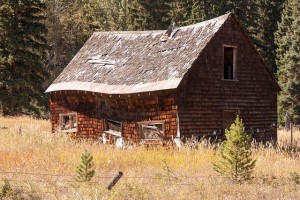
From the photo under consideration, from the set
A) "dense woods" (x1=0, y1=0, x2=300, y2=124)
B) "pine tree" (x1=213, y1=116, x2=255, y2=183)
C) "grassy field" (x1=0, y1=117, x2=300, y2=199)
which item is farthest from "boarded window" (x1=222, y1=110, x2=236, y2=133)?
"dense woods" (x1=0, y1=0, x2=300, y2=124)

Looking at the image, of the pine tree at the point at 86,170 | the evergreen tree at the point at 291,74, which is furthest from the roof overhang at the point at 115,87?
the evergreen tree at the point at 291,74

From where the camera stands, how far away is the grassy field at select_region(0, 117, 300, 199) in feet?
31.0

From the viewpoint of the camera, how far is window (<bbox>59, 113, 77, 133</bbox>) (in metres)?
21.6


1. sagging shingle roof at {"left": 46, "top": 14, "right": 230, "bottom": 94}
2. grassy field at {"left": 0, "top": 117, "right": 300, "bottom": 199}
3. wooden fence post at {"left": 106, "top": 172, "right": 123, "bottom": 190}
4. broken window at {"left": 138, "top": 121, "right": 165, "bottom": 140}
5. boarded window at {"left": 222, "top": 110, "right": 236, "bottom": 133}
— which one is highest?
sagging shingle roof at {"left": 46, "top": 14, "right": 230, "bottom": 94}

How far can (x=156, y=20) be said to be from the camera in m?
48.8

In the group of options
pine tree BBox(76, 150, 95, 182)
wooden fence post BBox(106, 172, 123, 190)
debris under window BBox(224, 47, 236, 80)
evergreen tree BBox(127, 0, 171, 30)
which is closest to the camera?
wooden fence post BBox(106, 172, 123, 190)

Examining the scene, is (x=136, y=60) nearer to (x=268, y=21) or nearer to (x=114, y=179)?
(x=114, y=179)

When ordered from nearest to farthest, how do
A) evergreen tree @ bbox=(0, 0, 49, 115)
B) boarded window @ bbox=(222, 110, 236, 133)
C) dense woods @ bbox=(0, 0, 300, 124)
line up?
boarded window @ bbox=(222, 110, 236, 133)
evergreen tree @ bbox=(0, 0, 49, 115)
dense woods @ bbox=(0, 0, 300, 124)

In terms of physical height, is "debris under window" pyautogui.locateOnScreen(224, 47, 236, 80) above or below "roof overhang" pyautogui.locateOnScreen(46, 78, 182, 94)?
above

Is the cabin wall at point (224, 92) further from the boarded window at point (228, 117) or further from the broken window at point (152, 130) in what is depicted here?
the broken window at point (152, 130)

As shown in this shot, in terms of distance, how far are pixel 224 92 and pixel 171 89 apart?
3.12m

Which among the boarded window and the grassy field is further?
the boarded window

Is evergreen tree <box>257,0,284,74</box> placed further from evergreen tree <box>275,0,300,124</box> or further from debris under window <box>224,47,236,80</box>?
debris under window <box>224,47,236,80</box>

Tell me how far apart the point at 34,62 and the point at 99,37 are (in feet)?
21.2
